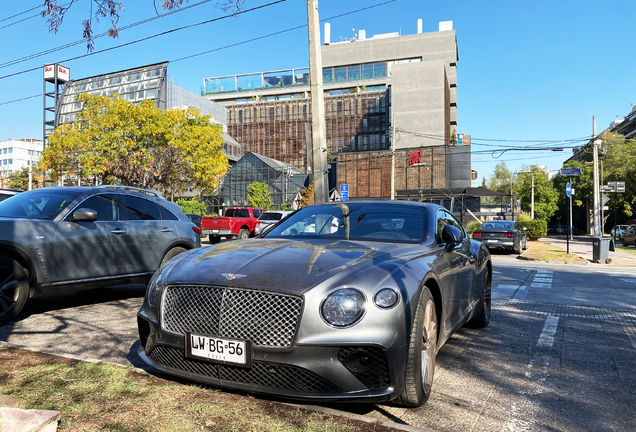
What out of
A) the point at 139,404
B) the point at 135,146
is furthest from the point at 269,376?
the point at 135,146

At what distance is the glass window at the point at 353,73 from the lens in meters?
89.8

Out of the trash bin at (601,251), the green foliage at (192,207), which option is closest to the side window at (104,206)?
the trash bin at (601,251)

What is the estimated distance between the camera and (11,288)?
5234 millimetres

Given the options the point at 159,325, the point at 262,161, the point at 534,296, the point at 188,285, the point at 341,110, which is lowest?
the point at 534,296

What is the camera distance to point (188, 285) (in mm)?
3074

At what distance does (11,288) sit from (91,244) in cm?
103

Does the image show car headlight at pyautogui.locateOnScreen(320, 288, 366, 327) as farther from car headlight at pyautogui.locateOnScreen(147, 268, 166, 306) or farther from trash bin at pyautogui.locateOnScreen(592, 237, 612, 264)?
trash bin at pyautogui.locateOnScreen(592, 237, 612, 264)

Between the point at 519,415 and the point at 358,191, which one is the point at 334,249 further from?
the point at 358,191

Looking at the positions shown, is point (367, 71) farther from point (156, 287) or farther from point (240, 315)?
point (240, 315)

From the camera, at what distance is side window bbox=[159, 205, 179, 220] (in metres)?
7.37

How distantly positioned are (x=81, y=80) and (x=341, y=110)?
4013 centimetres

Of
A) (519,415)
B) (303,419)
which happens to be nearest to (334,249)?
(303,419)

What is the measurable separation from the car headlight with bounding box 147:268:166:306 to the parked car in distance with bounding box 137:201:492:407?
0.05ft

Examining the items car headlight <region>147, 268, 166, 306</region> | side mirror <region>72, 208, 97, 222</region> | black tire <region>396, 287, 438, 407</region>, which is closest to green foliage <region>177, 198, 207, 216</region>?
side mirror <region>72, 208, 97, 222</region>
